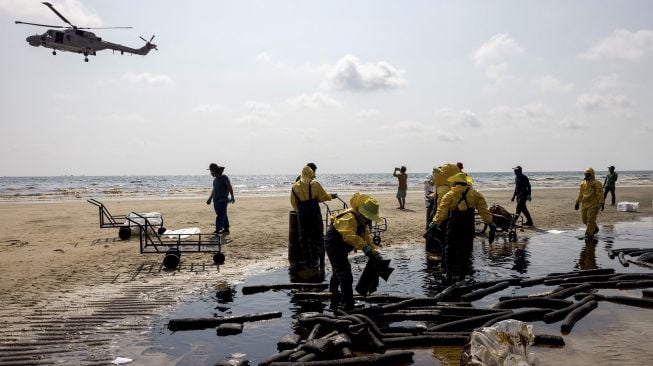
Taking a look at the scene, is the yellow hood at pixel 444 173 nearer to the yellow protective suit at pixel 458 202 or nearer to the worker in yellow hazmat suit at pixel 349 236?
the yellow protective suit at pixel 458 202

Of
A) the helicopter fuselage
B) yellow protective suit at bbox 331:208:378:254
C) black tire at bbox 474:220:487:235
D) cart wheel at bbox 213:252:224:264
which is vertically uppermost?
the helicopter fuselage

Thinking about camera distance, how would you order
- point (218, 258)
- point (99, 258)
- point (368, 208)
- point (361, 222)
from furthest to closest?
point (99, 258) < point (218, 258) < point (361, 222) < point (368, 208)

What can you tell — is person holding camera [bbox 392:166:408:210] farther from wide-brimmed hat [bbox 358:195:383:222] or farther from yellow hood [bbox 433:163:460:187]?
wide-brimmed hat [bbox 358:195:383:222]

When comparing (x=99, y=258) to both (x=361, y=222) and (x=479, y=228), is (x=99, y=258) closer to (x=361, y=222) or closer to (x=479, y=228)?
(x=361, y=222)

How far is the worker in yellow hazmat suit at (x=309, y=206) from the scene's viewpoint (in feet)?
33.0

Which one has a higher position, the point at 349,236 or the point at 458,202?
the point at 458,202

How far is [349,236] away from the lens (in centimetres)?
708

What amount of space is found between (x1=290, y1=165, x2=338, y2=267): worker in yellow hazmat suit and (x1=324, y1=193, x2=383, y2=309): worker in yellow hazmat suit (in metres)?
2.53

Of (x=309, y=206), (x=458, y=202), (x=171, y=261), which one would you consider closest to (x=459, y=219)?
(x=458, y=202)

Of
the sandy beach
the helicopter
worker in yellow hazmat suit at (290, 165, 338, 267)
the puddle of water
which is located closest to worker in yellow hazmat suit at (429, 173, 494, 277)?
the puddle of water

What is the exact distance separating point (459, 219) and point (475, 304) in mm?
1835

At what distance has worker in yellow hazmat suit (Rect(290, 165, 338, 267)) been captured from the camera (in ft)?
33.0

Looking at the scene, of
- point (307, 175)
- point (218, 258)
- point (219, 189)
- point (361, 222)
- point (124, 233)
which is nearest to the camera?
point (361, 222)

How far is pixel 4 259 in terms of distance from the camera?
12.0 m
